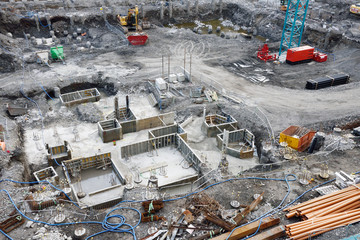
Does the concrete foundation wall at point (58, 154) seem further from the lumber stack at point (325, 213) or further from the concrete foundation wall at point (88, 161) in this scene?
the lumber stack at point (325, 213)

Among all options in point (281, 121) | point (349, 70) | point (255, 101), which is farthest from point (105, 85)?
point (349, 70)

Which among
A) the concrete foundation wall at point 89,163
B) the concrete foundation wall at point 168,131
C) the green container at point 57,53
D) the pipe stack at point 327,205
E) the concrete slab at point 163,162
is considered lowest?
the concrete slab at point 163,162

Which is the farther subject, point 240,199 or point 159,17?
point 159,17

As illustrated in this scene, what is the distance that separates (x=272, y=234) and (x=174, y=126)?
44.0 ft

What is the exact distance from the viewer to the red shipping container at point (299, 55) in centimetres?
3651

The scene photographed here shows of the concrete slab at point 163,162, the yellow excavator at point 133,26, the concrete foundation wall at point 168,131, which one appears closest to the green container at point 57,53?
the yellow excavator at point 133,26

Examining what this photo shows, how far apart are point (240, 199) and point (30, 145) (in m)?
16.6

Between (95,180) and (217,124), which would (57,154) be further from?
(217,124)

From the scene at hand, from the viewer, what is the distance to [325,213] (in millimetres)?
16578

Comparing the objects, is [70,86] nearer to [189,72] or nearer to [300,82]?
[189,72]

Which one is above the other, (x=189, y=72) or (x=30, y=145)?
(x=189, y=72)

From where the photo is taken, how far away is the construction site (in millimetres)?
17047

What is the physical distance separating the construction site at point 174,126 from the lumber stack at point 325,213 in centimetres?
6

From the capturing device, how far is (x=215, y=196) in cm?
1898
